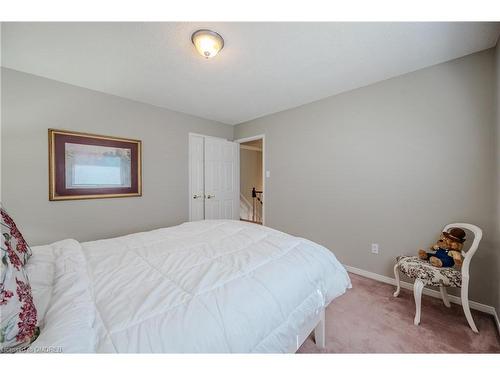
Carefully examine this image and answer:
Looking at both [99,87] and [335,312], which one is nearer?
[335,312]

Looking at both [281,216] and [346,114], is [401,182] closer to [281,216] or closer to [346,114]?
[346,114]

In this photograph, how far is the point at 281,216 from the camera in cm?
338

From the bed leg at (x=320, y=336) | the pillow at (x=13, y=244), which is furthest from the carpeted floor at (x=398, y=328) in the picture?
the pillow at (x=13, y=244)

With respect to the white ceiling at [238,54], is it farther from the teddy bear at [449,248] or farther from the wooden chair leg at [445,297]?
the wooden chair leg at [445,297]

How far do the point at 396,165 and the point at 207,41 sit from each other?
2275 millimetres

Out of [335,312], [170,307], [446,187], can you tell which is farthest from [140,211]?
[446,187]

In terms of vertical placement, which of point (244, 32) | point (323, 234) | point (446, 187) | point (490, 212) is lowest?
point (323, 234)


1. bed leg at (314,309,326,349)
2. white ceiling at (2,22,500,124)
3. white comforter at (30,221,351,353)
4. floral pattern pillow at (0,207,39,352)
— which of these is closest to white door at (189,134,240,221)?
white ceiling at (2,22,500,124)

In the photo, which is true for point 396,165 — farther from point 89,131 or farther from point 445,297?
point 89,131

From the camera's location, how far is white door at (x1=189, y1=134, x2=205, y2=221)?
11.5 feet

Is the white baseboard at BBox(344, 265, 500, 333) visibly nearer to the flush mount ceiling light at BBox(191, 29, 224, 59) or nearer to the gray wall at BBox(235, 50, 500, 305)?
the gray wall at BBox(235, 50, 500, 305)

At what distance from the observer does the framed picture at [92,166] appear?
2.32 meters

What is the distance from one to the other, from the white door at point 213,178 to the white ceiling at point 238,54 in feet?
3.67

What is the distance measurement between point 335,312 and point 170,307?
5.27 feet
